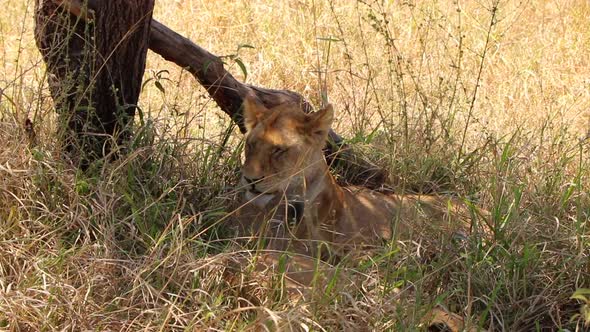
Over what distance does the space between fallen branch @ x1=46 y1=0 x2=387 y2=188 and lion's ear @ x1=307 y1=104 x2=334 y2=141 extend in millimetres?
127

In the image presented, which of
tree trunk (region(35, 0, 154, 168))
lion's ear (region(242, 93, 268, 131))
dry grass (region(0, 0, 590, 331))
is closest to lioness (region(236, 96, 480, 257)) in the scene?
lion's ear (region(242, 93, 268, 131))

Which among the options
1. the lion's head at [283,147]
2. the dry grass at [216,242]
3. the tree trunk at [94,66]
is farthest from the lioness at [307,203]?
the tree trunk at [94,66]

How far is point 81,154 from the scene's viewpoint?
4465mm

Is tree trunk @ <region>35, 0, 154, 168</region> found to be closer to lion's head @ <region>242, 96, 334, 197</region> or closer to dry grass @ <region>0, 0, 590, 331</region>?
dry grass @ <region>0, 0, 590, 331</region>

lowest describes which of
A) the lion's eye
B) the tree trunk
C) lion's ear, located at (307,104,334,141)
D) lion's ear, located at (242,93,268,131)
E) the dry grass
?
the dry grass

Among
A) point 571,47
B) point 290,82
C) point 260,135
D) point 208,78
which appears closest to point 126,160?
point 260,135

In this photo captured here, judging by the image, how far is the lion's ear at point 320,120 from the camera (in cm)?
470

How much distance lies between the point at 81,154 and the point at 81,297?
0.96m

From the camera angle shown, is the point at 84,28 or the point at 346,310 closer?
the point at 346,310

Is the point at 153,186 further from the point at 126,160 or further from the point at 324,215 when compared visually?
the point at 324,215

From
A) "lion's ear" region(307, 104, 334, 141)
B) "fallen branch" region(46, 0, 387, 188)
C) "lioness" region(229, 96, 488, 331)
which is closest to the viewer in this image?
"lioness" region(229, 96, 488, 331)

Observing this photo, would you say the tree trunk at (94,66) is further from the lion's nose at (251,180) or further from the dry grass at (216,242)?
the lion's nose at (251,180)

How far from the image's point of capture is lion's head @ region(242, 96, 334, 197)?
449cm

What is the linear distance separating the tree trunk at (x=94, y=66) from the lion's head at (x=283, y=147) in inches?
21.2
